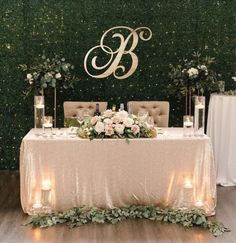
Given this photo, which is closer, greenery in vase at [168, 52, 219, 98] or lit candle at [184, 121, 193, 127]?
lit candle at [184, 121, 193, 127]

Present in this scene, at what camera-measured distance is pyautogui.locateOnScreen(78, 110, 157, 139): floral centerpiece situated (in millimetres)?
5367

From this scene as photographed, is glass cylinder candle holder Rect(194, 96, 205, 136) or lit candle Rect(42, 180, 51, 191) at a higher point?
glass cylinder candle holder Rect(194, 96, 205, 136)

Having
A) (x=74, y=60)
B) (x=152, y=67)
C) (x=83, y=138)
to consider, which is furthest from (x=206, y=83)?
(x=83, y=138)

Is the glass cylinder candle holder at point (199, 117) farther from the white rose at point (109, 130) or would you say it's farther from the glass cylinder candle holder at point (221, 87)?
the glass cylinder candle holder at point (221, 87)

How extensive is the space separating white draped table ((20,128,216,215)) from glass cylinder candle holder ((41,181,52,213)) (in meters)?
0.04

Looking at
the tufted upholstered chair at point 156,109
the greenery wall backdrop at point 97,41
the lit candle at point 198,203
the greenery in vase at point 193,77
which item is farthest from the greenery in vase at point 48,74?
the lit candle at point 198,203

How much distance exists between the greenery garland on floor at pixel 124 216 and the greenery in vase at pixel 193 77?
220 cm

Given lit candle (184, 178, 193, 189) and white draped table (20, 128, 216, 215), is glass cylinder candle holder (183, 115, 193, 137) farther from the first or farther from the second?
lit candle (184, 178, 193, 189)

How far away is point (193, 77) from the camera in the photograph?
23.1 ft

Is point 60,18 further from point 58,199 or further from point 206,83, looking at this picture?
point 58,199

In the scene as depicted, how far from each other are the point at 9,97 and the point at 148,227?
10.7 feet

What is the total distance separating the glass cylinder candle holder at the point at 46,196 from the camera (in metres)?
5.41

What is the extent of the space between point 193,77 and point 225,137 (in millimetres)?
886

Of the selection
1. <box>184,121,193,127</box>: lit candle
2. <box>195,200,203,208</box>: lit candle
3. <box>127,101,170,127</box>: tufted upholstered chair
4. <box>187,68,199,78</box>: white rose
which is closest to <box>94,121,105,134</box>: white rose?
<box>184,121,193,127</box>: lit candle
